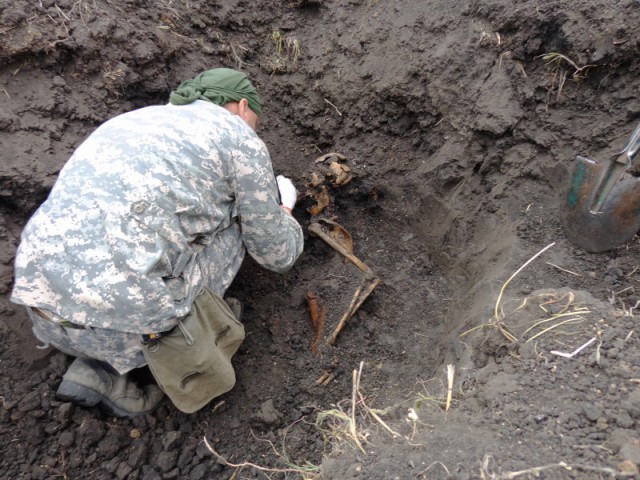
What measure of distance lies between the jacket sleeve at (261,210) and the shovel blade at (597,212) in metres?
1.67

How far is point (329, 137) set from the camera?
143 inches

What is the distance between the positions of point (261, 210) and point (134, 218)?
0.66 metres

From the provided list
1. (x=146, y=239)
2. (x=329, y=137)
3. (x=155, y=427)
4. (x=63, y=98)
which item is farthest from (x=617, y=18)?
(x=155, y=427)

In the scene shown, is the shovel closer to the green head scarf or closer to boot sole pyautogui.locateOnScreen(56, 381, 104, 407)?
the green head scarf

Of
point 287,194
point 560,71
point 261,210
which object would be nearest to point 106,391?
point 261,210

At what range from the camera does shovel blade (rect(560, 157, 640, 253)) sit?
244cm

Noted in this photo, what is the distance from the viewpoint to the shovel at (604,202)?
2411 millimetres

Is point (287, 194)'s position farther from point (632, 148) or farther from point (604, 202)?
point (632, 148)

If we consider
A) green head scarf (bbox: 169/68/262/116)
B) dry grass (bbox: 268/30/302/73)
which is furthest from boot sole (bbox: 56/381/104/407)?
dry grass (bbox: 268/30/302/73)

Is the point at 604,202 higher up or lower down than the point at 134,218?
higher up

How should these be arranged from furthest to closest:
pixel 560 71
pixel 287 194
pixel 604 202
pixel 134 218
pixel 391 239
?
pixel 391 239, pixel 287 194, pixel 560 71, pixel 604 202, pixel 134 218

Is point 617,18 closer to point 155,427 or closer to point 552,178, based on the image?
point 552,178

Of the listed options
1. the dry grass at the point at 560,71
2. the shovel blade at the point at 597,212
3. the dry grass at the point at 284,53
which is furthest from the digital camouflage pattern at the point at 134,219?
the dry grass at the point at 560,71

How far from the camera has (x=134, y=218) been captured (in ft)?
6.34
